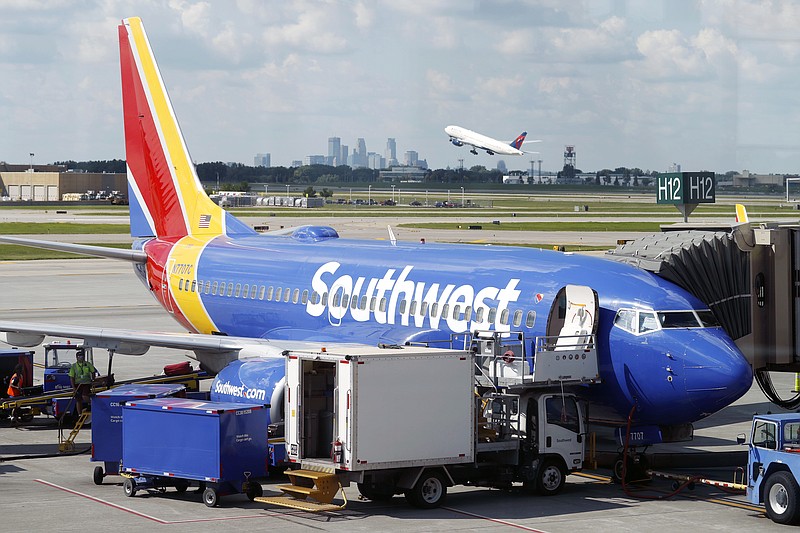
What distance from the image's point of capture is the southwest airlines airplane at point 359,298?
22266mm

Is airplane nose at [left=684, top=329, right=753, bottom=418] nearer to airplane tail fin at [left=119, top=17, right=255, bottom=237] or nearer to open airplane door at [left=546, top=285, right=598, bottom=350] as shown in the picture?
open airplane door at [left=546, top=285, right=598, bottom=350]

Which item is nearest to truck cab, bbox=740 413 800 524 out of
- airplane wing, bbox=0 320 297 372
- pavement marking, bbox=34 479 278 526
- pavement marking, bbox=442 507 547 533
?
pavement marking, bbox=442 507 547 533

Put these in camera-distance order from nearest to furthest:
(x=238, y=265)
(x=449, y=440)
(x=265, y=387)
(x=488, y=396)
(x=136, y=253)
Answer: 1. (x=449, y=440)
2. (x=488, y=396)
3. (x=265, y=387)
4. (x=238, y=265)
5. (x=136, y=253)

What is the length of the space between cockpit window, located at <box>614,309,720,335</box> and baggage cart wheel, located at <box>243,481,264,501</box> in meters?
7.34

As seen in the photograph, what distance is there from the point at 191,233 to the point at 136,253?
181 centimetres

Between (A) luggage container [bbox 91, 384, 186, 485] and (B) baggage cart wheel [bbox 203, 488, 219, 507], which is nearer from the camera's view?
(B) baggage cart wheel [bbox 203, 488, 219, 507]

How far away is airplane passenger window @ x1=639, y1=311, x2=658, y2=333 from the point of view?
22219 mm

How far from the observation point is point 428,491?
2102 centimetres

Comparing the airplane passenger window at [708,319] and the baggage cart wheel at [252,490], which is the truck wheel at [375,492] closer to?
the baggage cart wheel at [252,490]

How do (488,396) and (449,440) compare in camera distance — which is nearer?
(449,440)

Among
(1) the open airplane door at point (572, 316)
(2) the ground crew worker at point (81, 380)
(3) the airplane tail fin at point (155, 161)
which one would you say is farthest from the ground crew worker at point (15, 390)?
(1) the open airplane door at point (572, 316)

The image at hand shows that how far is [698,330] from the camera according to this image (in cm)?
2228

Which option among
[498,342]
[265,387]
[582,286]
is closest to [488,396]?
[498,342]

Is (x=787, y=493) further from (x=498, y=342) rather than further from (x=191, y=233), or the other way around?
(x=191, y=233)
